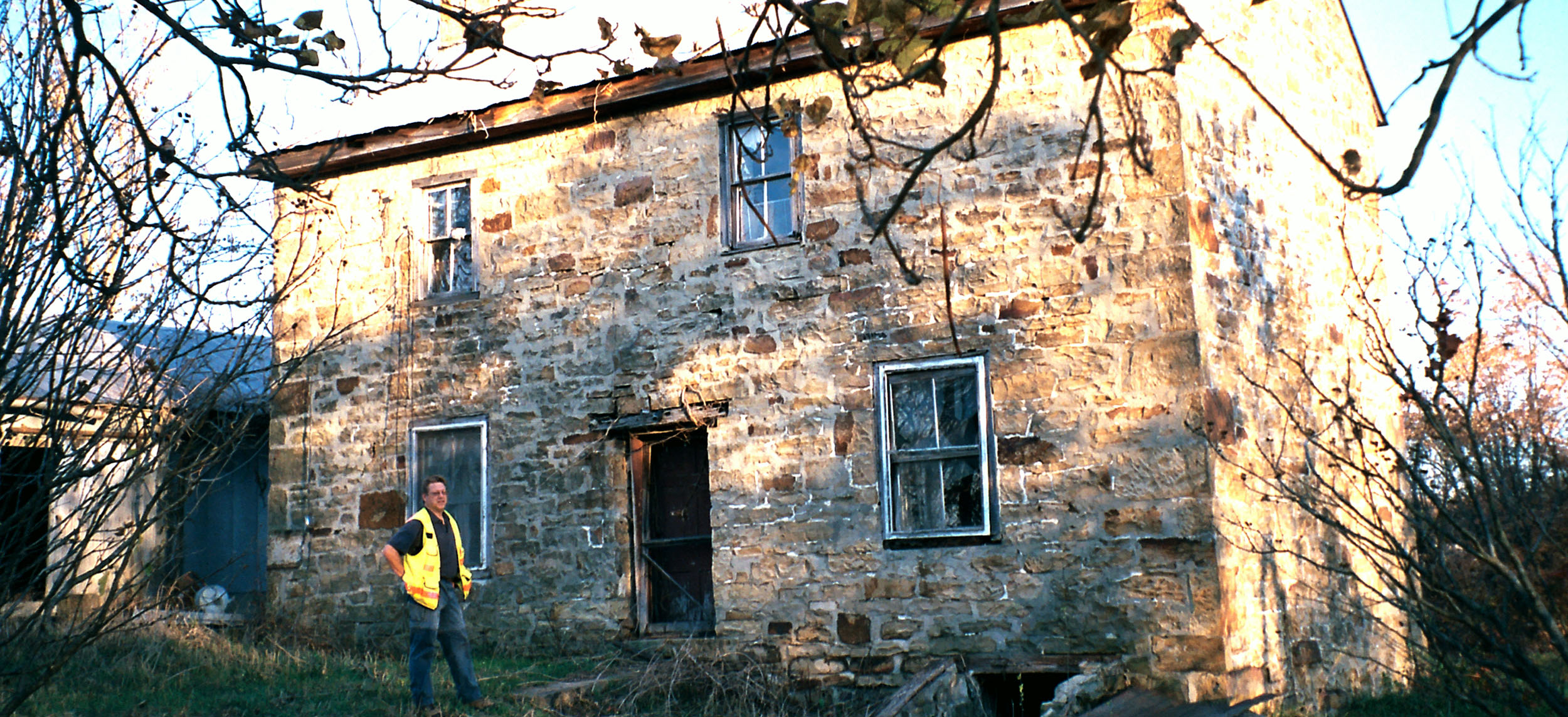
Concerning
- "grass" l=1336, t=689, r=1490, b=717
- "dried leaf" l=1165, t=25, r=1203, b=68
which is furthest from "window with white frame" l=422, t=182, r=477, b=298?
"dried leaf" l=1165, t=25, r=1203, b=68

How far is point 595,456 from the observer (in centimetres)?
1128

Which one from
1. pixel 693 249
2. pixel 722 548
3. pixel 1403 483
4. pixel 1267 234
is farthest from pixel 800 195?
pixel 1403 483

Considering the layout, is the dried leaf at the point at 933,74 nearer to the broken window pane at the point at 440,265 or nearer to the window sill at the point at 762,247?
the window sill at the point at 762,247

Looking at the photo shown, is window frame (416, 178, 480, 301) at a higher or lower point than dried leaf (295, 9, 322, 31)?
higher

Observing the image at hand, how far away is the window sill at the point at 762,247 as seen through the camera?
1059 cm

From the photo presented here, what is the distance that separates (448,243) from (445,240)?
1.6 inches

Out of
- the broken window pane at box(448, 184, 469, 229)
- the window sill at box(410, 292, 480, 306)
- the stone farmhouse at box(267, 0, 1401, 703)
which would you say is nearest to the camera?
the stone farmhouse at box(267, 0, 1401, 703)

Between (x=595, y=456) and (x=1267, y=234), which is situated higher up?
(x=1267, y=234)

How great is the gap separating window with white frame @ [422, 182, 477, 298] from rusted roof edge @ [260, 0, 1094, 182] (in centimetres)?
43

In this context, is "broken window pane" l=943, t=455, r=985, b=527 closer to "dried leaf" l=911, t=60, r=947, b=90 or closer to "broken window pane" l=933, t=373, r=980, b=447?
"broken window pane" l=933, t=373, r=980, b=447

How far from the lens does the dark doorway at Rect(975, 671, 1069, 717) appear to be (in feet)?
31.6

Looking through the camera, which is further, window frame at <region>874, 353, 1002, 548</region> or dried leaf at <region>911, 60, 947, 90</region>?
window frame at <region>874, 353, 1002, 548</region>

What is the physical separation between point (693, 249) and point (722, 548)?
241 centimetres

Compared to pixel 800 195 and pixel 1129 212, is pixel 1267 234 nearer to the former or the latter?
pixel 1129 212
